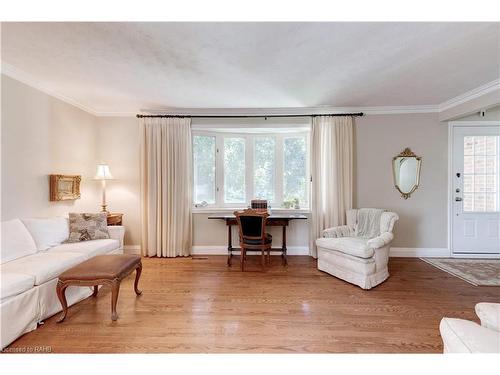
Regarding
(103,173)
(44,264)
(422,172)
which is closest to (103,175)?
(103,173)

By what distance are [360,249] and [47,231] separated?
3.80 m

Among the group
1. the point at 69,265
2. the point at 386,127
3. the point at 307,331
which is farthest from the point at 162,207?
the point at 386,127

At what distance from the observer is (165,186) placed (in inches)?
154

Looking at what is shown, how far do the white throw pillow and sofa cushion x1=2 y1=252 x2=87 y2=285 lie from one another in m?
0.19

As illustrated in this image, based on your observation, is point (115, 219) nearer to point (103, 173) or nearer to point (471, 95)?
point (103, 173)

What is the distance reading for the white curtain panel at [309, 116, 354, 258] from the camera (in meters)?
Answer: 3.79

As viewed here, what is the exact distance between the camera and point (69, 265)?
2348mm

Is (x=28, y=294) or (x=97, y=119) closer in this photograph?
(x=28, y=294)

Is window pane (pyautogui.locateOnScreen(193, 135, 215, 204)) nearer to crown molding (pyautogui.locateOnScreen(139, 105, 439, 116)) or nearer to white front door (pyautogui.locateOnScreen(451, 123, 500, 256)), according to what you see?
crown molding (pyautogui.locateOnScreen(139, 105, 439, 116))

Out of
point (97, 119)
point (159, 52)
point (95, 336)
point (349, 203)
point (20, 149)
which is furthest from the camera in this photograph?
point (97, 119)

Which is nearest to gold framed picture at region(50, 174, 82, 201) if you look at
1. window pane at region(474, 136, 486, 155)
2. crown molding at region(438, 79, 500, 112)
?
crown molding at region(438, 79, 500, 112)

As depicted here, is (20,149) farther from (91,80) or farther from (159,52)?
(159,52)

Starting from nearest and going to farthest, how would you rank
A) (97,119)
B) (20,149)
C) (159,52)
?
(159,52)
(20,149)
(97,119)

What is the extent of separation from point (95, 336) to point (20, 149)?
94.1 inches
